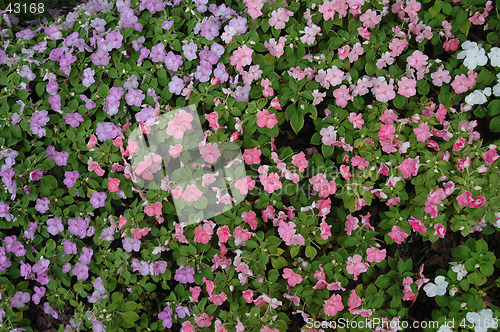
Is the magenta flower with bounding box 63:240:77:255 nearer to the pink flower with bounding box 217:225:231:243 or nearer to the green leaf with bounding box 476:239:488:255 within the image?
the pink flower with bounding box 217:225:231:243

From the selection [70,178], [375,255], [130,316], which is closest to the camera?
[375,255]

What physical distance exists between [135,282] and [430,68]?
1.78m

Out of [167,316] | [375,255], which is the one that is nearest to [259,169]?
[375,255]

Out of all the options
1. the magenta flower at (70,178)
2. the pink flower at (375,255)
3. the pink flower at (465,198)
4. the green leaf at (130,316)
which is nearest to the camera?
the pink flower at (465,198)

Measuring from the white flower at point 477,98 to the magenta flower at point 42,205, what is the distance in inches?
83.5

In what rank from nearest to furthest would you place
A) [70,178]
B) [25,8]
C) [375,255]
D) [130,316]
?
[375,255] < [130,316] < [70,178] < [25,8]

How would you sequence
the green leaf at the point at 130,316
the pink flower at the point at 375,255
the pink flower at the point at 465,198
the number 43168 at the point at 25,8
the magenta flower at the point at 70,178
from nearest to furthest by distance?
the pink flower at the point at 465,198 → the pink flower at the point at 375,255 → the green leaf at the point at 130,316 → the magenta flower at the point at 70,178 → the number 43168 at the point at 25,8

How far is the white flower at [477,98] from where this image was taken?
210 cm

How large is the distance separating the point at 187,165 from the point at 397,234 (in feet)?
3.33

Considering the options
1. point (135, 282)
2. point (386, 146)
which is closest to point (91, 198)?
point (135, 282)

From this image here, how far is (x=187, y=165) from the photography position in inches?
82.5

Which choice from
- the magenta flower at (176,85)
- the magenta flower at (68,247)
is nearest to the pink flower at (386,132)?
the magenta flower at (176,85)

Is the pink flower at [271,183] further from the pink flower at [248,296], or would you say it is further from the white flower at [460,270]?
the white flower at [460,270]

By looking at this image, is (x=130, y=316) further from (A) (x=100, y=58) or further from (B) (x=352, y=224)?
(A) (x=100, y=58)
